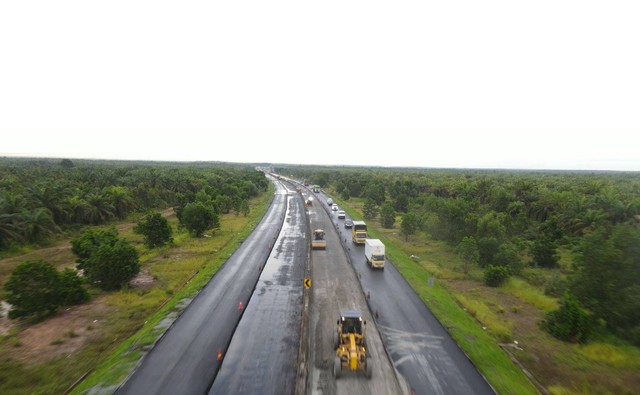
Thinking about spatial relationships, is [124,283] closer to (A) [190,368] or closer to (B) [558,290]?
(A) [190,368]

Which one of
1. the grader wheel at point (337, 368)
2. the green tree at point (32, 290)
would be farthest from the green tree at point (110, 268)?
the grader wheel at point (337, 368)

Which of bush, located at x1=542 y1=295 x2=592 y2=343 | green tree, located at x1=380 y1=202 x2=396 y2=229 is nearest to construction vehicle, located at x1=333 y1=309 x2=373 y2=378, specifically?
bush, located at x1=542 y1=295 x2=592 y2=343

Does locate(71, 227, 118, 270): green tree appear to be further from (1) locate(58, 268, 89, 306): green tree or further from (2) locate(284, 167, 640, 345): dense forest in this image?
(2) locate(284, 167, 640, 345): dense forest

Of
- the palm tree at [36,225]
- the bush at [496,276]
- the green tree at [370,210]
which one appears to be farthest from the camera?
the green tree at [370,210]

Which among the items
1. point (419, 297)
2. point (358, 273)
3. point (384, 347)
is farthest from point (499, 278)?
point (384, 347)

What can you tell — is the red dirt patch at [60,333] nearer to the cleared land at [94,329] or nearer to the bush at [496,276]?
the cleared land at [94,329]

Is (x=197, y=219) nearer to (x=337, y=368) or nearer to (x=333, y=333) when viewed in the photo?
(x=333, y=333)

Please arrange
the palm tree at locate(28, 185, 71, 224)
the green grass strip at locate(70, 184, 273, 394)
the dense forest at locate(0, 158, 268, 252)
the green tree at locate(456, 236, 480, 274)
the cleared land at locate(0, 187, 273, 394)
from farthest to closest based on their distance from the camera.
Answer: the palm tree at locate(28, 185, 71, 224) → the dense forest at locate(0, 158, 268, 252) → the green tree at locate(456, 236, 480, 274) → the cleared land at locate(0, 187, 273, 394) → the green grass strip at locate(70, 184, 273, 394)
